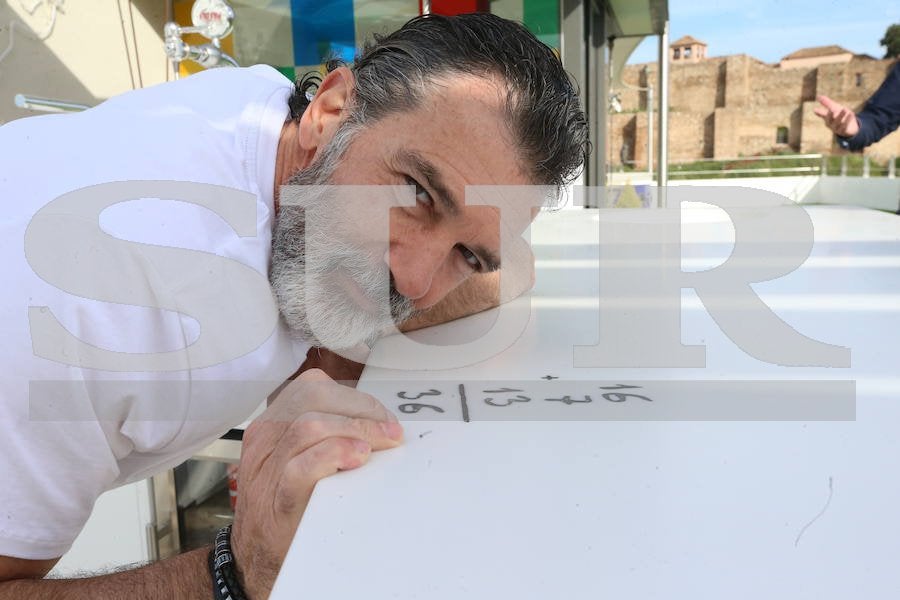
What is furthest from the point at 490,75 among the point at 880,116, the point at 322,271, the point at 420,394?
the point at 880,116

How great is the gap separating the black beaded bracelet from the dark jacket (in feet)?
6.35

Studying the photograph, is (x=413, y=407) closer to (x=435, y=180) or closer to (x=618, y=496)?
(x=618, y=496)

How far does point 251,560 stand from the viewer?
0.53 metres

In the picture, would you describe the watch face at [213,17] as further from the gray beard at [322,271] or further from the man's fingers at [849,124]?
the man's fingers at [849,124]

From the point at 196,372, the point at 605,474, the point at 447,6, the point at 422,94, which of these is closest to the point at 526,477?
the point at 605,474

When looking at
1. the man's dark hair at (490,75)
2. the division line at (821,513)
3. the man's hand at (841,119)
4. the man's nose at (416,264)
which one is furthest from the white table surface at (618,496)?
the man's hand at (841,119)

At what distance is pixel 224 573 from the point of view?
1.83 ft

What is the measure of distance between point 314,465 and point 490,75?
58 cm

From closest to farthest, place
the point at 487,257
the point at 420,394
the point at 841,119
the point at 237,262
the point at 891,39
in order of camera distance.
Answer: the point at 420,394, the point at 237,262, the point at 487,257, the point at 841,119, the point at 891,39

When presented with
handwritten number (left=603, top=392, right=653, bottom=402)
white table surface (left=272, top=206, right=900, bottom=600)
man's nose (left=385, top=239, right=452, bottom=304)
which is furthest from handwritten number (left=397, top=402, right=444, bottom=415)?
man's nose (left=385, top=239, right=452, bottom=304)

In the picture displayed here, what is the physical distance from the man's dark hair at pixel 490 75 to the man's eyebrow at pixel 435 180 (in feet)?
0.26

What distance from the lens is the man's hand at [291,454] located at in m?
0.45

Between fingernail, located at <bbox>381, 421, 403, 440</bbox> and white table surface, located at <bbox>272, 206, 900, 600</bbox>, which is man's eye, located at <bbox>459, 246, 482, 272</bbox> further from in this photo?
fingernail, located at <bbox>381, 421, 403, 440</bbox>

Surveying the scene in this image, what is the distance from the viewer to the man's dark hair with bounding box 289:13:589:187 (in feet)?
2.80
